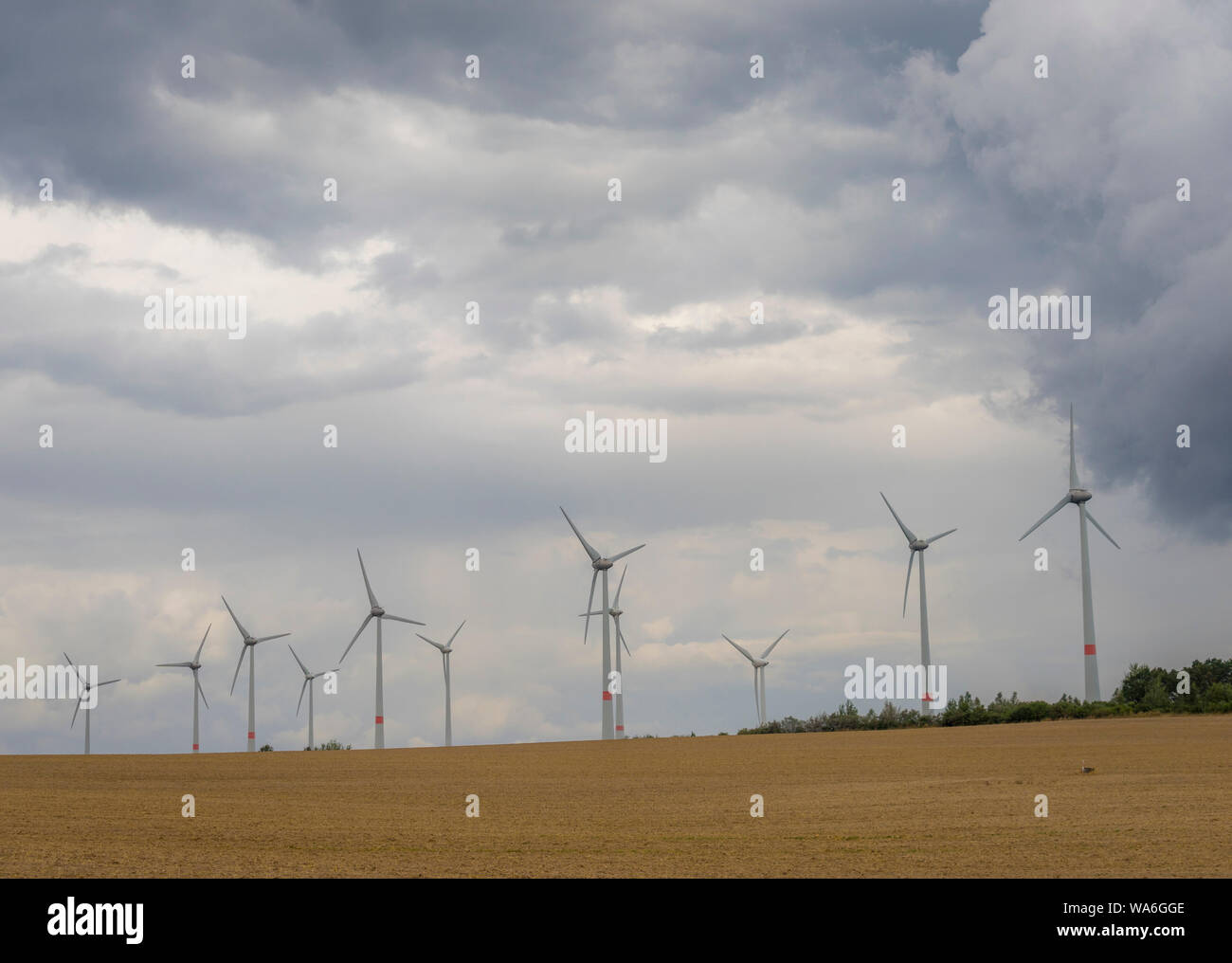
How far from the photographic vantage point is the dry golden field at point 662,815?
1203 inches

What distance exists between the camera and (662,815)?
43.3m

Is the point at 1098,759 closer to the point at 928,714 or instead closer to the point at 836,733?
the point at 836,733

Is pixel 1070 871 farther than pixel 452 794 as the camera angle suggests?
No

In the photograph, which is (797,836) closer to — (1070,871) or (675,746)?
(1070,871)

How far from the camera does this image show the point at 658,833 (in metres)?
37.7

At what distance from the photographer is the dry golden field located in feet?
100

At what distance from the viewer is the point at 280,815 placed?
4391 cm

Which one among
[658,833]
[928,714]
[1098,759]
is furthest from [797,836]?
[928,714]

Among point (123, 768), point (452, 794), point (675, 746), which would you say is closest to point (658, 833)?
point (452, 794)

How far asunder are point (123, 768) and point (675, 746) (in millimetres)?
38002

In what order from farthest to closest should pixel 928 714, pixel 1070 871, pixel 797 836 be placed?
1. pixel 928 714
2. pixel 797 836
3. pixel 1070 871
